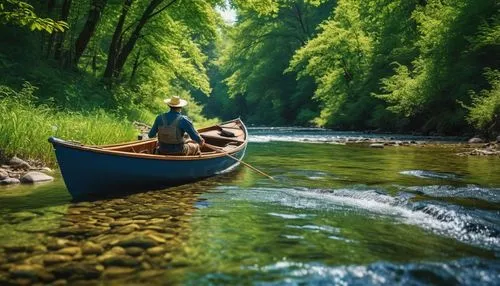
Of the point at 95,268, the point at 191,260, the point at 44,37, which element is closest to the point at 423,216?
the point at 191,260

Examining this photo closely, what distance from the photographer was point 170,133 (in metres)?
7.71

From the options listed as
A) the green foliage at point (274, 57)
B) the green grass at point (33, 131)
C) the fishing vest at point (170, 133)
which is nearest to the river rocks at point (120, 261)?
the fishing vest at point (170, 133)

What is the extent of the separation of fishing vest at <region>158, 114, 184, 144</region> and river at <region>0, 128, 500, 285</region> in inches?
32.2

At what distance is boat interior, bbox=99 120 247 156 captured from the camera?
8.23 metres

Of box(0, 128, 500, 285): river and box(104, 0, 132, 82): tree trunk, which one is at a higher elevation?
box(104, 0, 132, 82): tree trunk

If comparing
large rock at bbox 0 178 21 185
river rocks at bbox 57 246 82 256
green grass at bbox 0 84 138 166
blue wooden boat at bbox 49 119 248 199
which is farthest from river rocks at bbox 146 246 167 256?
green grass at bbox 0 84 138 166

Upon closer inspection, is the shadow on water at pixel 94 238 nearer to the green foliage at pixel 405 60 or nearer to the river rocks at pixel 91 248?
the river rocks at pixel 91 248

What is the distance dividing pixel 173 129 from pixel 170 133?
0.09m

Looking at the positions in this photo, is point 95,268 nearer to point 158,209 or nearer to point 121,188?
point 158,209

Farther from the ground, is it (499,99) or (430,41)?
(430,41)

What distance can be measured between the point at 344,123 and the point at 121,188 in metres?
22.4

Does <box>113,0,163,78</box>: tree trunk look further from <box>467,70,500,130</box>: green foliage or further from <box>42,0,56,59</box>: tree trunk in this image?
<box>467,70,500,130</box>: green foliage

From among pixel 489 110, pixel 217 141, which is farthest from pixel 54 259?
pixel 489 110

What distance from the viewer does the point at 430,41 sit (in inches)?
763
